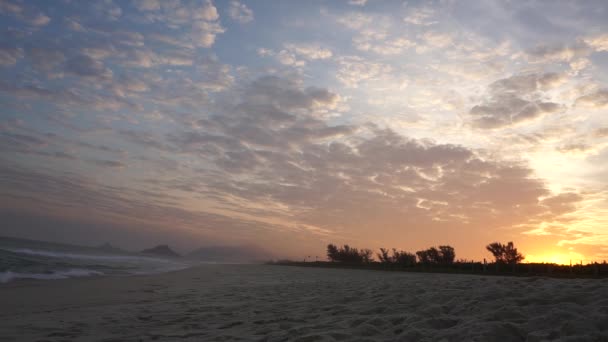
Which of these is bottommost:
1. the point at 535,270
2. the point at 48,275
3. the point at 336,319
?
the point at 48,275

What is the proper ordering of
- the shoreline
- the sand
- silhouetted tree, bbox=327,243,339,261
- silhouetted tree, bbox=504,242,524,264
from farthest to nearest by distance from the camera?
silhouetted tree, bbox=327,243,339,261 < silhouetted tree, bbox=504,242,524,264 < the shoreline < the sand

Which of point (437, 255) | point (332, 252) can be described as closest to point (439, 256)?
point (437, 255)

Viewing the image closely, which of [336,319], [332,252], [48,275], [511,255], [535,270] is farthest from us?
[332,252]

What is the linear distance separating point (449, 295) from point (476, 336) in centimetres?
273

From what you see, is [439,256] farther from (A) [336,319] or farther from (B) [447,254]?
(A) [336,319]

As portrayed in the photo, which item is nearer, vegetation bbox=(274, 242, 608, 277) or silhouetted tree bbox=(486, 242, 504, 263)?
vegetation bbox=(274, 242, 608, 277)

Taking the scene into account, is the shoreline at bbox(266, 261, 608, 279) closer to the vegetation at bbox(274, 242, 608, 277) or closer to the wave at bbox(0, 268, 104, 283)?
the vegetation at bbox(274, 242, 608, 277)

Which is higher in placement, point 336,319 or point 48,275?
point 336,319

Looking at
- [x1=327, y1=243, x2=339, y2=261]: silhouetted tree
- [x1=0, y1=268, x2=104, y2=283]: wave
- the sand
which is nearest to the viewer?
the sand

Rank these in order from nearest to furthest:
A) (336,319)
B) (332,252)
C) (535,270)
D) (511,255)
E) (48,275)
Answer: (336,319), (48,275), (535,270), (511,255), (332,252)

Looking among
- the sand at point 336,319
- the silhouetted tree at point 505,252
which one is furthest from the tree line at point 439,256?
the sand at point 336,319

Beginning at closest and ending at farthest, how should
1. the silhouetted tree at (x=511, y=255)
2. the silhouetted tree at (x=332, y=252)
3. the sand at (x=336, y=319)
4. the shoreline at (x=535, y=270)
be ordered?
the sand at (x=336, y=319)
the shoreline at (x=535, y=270)
the silhouetted tree at (x=511, y=255)
the silhouetted tree at (x=332, y=252)

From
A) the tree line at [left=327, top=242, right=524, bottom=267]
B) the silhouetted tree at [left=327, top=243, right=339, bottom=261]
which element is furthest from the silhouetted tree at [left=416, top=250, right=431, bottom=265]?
the silhouetted tree at [left=327, top=243, right=339, bottom=261]

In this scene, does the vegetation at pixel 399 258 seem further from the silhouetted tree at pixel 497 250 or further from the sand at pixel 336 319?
the sand at pixel 336 319
